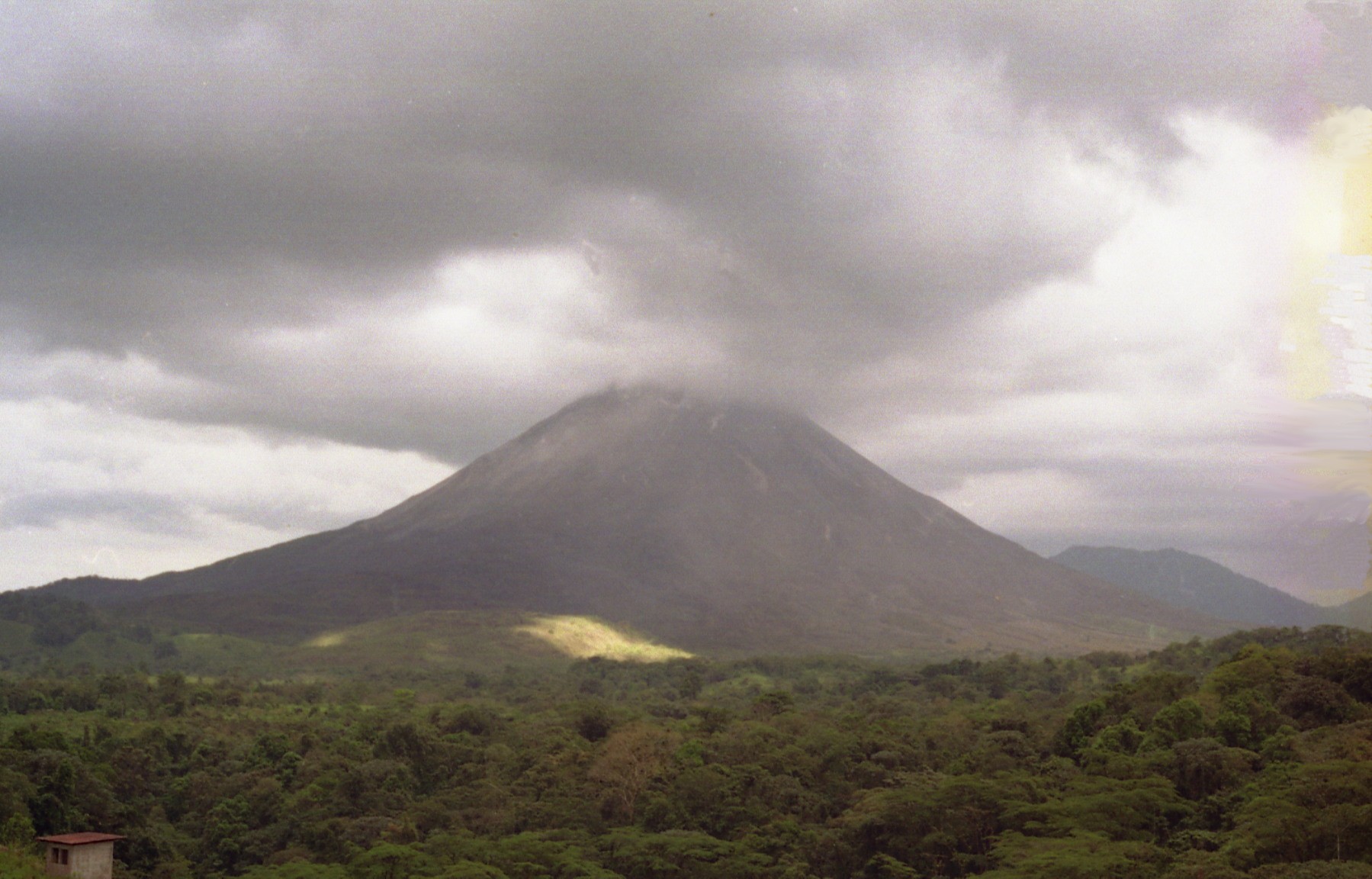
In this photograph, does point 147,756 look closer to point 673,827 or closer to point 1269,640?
point 673,827

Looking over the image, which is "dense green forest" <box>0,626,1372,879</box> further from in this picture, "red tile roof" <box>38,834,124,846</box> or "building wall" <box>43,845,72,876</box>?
"red tile roof" <box>38,834,124,846</box>

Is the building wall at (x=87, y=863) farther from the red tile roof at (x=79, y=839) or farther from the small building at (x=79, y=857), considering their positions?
the red tile roof at (x=79, y=839)

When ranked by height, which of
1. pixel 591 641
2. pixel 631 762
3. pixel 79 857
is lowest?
pixel 79 857

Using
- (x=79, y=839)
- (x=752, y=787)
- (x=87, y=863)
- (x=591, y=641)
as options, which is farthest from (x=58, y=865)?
(x=591, y=641)

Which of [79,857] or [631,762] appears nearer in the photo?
[79,857]

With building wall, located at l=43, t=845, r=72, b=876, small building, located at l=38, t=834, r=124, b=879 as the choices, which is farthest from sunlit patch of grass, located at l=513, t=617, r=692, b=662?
building wall, located at l=43, t=845, r=72, b=876

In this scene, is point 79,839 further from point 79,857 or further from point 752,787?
point 752,787
